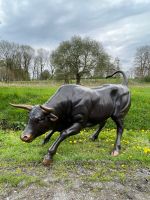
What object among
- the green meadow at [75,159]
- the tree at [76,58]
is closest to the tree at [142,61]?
the tree at [76,58]

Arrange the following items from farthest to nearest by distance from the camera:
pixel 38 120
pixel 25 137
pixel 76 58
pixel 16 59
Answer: pixel 16 59 < pixel 76 58 < pixel 38 120 < pixel 25 137

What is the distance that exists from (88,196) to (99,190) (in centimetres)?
31

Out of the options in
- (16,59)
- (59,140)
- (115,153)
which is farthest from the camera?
(16,59)

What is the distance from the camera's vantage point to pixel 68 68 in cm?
3903

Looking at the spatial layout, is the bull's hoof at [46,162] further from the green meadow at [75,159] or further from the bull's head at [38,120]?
the bull's head at [38,120]

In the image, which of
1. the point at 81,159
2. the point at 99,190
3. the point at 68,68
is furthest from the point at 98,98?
the point at 68,68

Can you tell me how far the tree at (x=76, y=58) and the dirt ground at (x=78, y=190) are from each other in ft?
107

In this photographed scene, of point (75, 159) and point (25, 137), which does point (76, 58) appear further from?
point (25, 137)

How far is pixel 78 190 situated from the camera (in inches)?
204

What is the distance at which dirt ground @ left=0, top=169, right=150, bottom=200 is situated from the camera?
4984mm

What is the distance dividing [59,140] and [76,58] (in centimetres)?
3388

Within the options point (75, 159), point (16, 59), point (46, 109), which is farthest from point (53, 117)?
point (16, 59)

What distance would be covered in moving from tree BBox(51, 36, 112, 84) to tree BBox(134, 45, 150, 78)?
1374 cm

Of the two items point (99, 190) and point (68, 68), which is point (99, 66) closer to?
point (68, 68)
